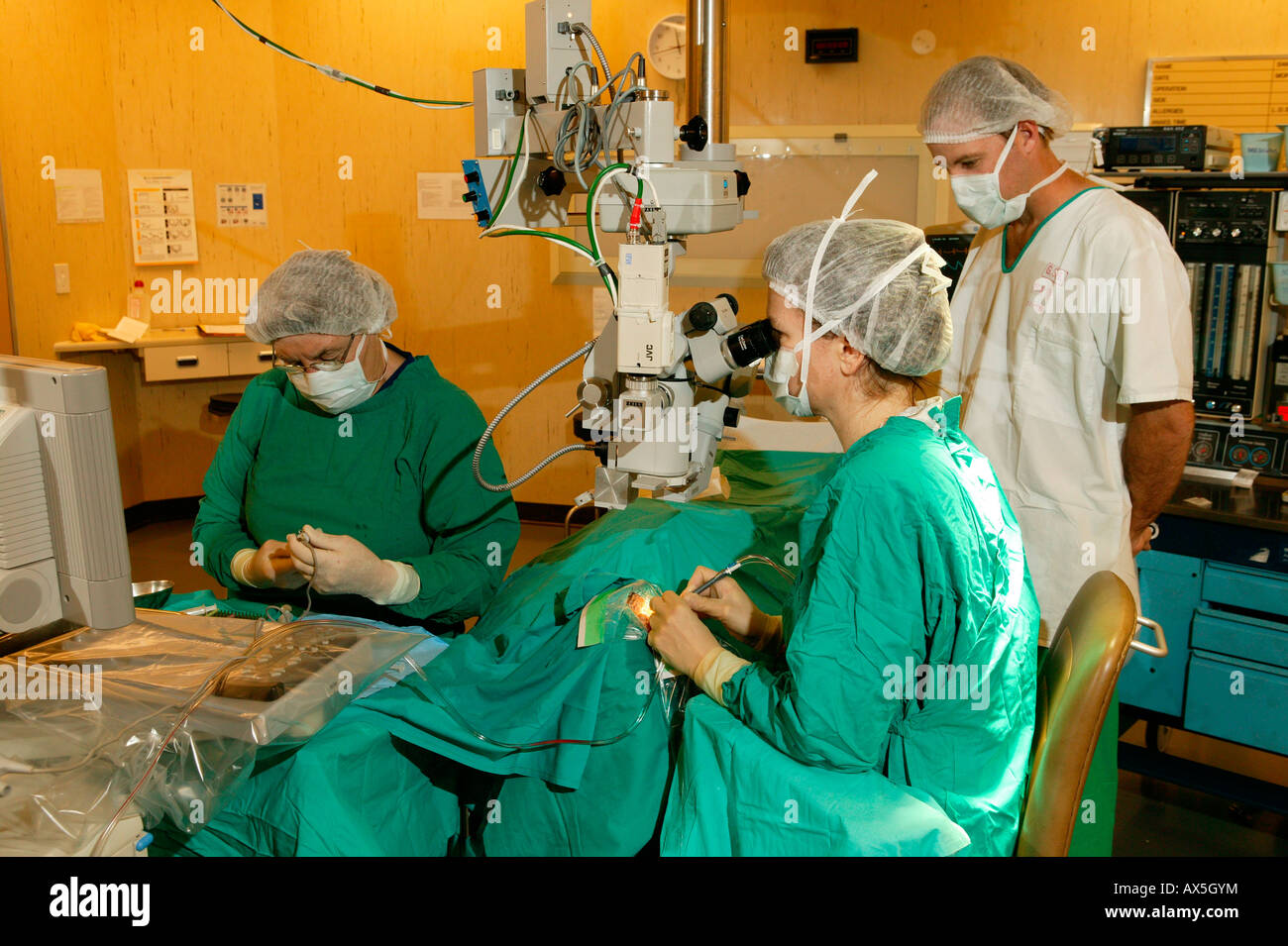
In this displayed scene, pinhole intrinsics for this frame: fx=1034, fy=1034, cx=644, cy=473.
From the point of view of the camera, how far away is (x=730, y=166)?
162cm

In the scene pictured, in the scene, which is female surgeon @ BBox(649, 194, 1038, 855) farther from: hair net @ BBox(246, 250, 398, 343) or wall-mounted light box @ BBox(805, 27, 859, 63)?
wall-mounted light box @ BBox(805, 27, 859, 63)

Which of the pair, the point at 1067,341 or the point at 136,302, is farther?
the point at 136,302

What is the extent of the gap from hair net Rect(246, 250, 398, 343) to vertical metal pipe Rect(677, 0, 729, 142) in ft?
2.32

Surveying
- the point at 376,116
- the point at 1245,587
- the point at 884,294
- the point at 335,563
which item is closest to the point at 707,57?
the point at 884,294

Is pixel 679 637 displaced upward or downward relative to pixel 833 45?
downward

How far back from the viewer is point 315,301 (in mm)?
1895

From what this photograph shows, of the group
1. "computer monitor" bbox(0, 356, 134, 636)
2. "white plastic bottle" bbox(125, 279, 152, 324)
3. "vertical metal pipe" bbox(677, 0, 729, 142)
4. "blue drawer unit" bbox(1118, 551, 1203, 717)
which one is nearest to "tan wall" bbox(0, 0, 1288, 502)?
"white plastic bottle" bbox(125, 279, 152, 324)

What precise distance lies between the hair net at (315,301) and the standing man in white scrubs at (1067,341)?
1.16 metres

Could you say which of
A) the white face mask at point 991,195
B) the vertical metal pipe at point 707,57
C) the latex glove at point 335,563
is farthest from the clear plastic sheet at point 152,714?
the white face mask at point 991,195

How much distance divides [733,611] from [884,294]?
524mm

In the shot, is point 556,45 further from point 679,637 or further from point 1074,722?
point 1074,722
